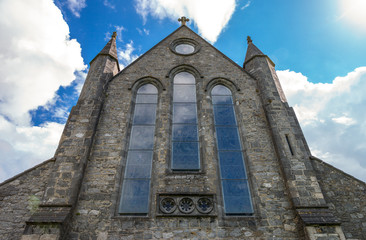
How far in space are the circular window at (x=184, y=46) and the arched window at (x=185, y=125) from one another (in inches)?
61.2

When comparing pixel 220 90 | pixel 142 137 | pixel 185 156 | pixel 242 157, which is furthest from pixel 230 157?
pixel 220 90

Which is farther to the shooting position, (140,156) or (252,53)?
(252,53)

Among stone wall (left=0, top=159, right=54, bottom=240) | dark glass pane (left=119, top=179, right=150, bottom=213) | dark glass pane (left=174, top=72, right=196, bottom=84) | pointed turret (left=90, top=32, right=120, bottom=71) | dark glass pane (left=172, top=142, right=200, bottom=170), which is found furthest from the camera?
pointed turret (left=90, top=32, right=120, bottom=71)

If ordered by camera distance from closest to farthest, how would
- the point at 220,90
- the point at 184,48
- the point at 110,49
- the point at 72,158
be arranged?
the point at 72,158
the point at 220,90
the point at 110,49
the point at 184,48

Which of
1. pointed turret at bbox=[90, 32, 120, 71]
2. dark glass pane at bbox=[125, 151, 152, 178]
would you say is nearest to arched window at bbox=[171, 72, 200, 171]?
dark glass pane at bbox=[125, 151, 152, 178]

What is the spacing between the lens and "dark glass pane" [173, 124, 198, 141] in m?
7.90

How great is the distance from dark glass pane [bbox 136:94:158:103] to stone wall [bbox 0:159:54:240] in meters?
3.73

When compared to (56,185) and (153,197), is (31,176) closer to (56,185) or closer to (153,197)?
(56,185)

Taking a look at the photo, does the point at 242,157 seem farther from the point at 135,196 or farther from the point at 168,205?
the point at 135,196

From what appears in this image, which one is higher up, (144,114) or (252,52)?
(252,52)

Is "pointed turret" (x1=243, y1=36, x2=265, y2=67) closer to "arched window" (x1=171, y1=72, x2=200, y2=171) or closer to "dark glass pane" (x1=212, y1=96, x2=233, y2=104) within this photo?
"dark glass pane" (x1=212, y1=96, x2=233, y2=104)

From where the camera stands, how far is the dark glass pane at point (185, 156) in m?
7.20

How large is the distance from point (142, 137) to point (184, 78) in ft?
11.3

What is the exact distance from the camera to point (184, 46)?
37.9ft
